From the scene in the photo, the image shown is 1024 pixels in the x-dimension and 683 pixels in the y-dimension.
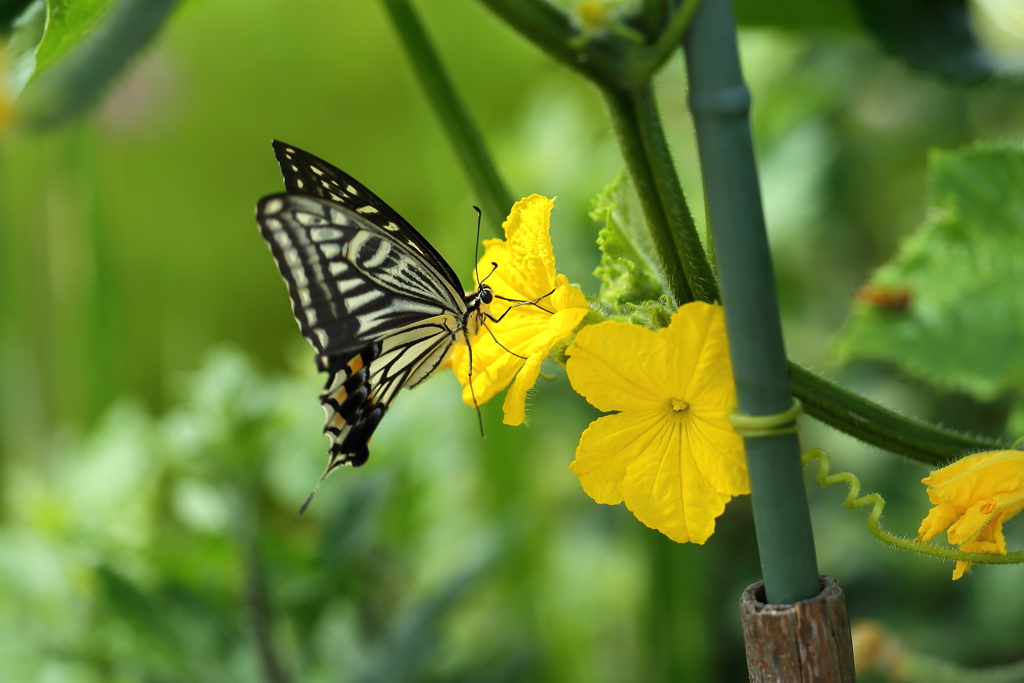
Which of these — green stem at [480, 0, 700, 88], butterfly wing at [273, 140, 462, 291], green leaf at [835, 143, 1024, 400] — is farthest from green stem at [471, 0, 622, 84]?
green leaf at [835, 143, 1024, 400]

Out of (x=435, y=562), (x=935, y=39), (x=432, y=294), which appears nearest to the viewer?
(x=432, y=294)

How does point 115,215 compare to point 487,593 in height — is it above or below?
above

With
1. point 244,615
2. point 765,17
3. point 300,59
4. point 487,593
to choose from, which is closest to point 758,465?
point 765,17

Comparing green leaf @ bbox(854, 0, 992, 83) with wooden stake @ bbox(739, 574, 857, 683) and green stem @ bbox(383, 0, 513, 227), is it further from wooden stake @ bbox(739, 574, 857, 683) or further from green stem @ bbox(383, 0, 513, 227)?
wooden stake @ bbox(739, 574, 857, 683)

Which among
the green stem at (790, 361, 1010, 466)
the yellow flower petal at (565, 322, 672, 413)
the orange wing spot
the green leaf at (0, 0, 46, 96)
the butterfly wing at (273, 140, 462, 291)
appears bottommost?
the green stem at (790, 361, 1010, 466)

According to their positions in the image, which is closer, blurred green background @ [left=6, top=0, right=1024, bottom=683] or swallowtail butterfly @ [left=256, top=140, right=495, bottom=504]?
swallowtail butterfly @ [left=256, top=140, right=495, bottom=504]

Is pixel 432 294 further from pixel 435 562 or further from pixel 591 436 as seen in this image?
pixel 435 562
